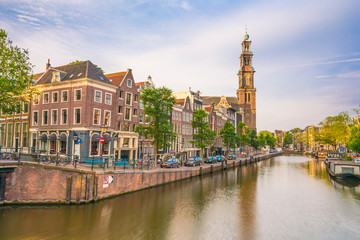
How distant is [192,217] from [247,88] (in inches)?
4770

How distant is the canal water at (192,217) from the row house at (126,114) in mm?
11906

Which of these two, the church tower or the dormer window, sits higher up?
the church tower

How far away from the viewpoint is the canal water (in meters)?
17.6

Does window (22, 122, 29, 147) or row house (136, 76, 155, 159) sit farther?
row house (136, 76, 155, 159)

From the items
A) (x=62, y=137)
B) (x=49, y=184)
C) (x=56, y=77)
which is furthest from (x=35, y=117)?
(x=49, y=184)

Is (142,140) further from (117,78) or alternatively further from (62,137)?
(62,137)

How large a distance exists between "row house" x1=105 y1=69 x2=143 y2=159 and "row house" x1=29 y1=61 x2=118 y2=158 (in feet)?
5.27

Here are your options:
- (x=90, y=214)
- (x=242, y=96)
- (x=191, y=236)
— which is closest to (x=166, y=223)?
(x=191, y=236)

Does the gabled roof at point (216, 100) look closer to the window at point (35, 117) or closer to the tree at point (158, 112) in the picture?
the tree at point (158, 112)

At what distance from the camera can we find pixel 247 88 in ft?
440

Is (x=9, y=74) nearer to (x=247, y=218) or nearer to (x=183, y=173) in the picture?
(x=183, y=173)

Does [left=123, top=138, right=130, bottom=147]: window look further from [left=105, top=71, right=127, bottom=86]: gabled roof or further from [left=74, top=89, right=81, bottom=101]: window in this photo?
[left=74, top=89, right=81, bottom=101]: window

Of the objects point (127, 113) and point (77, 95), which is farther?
point (127, 113)

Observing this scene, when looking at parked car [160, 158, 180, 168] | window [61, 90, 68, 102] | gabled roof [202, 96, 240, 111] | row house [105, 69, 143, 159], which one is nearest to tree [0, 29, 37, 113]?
window [61, 90, 68, 102]
